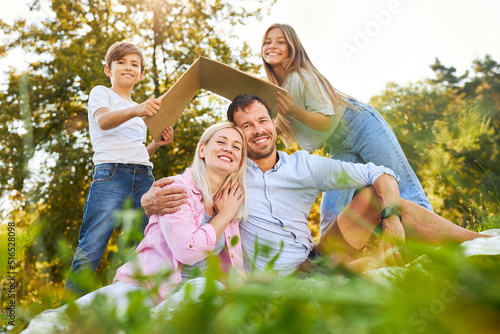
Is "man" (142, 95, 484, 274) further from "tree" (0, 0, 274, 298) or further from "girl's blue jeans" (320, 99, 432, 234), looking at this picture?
"tree" (0, 0, 274, 298)

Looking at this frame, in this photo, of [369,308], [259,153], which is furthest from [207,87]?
[369,308]

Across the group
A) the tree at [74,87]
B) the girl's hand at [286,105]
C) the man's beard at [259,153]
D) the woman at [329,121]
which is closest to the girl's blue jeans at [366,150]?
the woman at [329,121]

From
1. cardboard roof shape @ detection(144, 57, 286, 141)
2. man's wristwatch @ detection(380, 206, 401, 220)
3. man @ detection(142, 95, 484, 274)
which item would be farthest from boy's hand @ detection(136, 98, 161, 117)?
man's wristwatch @ detection(380, 206, 401, 220)

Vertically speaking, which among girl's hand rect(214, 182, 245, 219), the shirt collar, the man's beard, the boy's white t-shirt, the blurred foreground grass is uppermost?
the boy's white t-shirt

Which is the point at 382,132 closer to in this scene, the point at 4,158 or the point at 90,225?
the point at 90,225

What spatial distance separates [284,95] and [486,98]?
70.5ft

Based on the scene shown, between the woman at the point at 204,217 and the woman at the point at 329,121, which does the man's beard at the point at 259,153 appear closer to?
the woman at the point at 204,217

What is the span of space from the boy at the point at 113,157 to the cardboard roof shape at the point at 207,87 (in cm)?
21

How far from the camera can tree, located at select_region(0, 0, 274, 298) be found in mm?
10172

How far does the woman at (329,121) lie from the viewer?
2736 millimetres

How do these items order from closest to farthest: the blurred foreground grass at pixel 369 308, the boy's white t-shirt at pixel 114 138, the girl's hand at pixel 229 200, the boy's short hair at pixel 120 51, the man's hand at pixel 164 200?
1. the blurred foreground grass at pixel 369 308
2. the man's hand at pixel 164 200
3. the girl's hand at pixel 229 200
4. the boy's white t-shirt at pixel 114 138
5. the boy's short hair at pixel 120 51

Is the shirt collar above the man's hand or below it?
above

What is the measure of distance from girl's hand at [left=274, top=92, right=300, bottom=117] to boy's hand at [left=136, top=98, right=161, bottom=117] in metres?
0.70

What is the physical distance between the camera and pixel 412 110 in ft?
61.3
